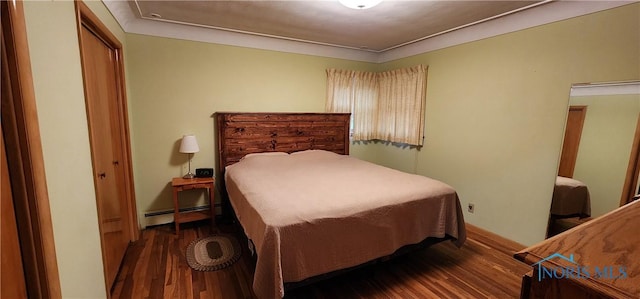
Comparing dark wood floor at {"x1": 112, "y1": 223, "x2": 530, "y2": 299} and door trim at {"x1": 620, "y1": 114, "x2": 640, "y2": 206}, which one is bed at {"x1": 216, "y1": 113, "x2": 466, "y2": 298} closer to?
dark wood floor at {"x1": 112, "y1": 223, "x2": 530, "y2": 299}

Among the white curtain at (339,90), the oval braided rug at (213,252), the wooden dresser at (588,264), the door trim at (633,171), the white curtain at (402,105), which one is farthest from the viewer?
the white curtain at (339,90)

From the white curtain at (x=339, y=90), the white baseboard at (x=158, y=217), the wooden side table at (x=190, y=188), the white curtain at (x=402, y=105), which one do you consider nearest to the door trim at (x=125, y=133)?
the white baseboard at (x=158, y=217)

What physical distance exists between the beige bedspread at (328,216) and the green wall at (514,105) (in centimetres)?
88

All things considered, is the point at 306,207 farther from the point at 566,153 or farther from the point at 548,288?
the point at 566,153

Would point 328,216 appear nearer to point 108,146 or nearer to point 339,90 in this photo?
point 108,146

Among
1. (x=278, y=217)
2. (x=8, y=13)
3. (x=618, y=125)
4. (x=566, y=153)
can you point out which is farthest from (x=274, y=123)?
(x=618, y=125)

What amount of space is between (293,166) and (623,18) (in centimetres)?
314

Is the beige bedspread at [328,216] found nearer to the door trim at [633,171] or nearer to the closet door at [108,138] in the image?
the closet door at [108,138]

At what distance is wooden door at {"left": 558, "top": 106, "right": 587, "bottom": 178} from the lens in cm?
236

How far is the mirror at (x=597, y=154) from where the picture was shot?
2.10 meters

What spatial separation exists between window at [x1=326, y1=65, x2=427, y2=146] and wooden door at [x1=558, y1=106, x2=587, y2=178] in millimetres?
1577

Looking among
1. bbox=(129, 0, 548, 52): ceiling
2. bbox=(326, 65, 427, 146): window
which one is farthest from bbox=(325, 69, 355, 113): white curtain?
bbox=(129, 0, 548, 52): ceiling

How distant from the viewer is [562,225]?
254cm

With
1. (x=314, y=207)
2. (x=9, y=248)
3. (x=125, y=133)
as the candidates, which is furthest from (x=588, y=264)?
(x=125, y=133)
